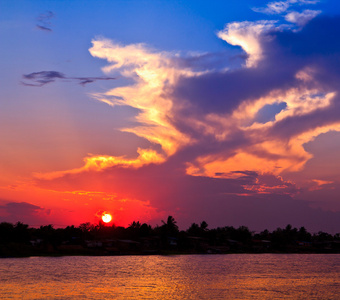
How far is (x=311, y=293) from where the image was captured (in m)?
57.8

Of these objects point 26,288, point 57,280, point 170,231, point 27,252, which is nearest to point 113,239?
point 170,231

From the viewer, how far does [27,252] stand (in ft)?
481

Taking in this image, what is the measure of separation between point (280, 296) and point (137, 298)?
18.3 metres

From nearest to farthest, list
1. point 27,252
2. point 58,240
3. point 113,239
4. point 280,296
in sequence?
point 280,296 < point 27,252 < point 58,240 < point 113,239

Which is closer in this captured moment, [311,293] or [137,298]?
[137,298]

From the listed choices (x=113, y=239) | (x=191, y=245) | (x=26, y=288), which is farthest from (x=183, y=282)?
(x=191, y=245)

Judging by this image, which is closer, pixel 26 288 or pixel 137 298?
pixel 137 298

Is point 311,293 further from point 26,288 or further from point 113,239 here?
point 113,239

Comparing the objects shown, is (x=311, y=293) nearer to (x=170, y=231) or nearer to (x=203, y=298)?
(x=203, y=298)

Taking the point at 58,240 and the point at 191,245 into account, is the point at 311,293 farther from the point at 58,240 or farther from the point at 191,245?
the point at 191,245

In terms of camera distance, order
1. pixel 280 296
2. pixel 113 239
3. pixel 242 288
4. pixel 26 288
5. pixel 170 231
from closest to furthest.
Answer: pixel 280 296 < pixel 26 288 < pixel 242 288 < pixel 113 239 < pixel 170 231

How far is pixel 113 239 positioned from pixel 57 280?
115610 mm

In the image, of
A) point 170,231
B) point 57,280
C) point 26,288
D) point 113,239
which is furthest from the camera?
point 170,231

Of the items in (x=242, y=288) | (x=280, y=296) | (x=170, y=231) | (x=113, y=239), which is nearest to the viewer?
(x=280, y=296)
